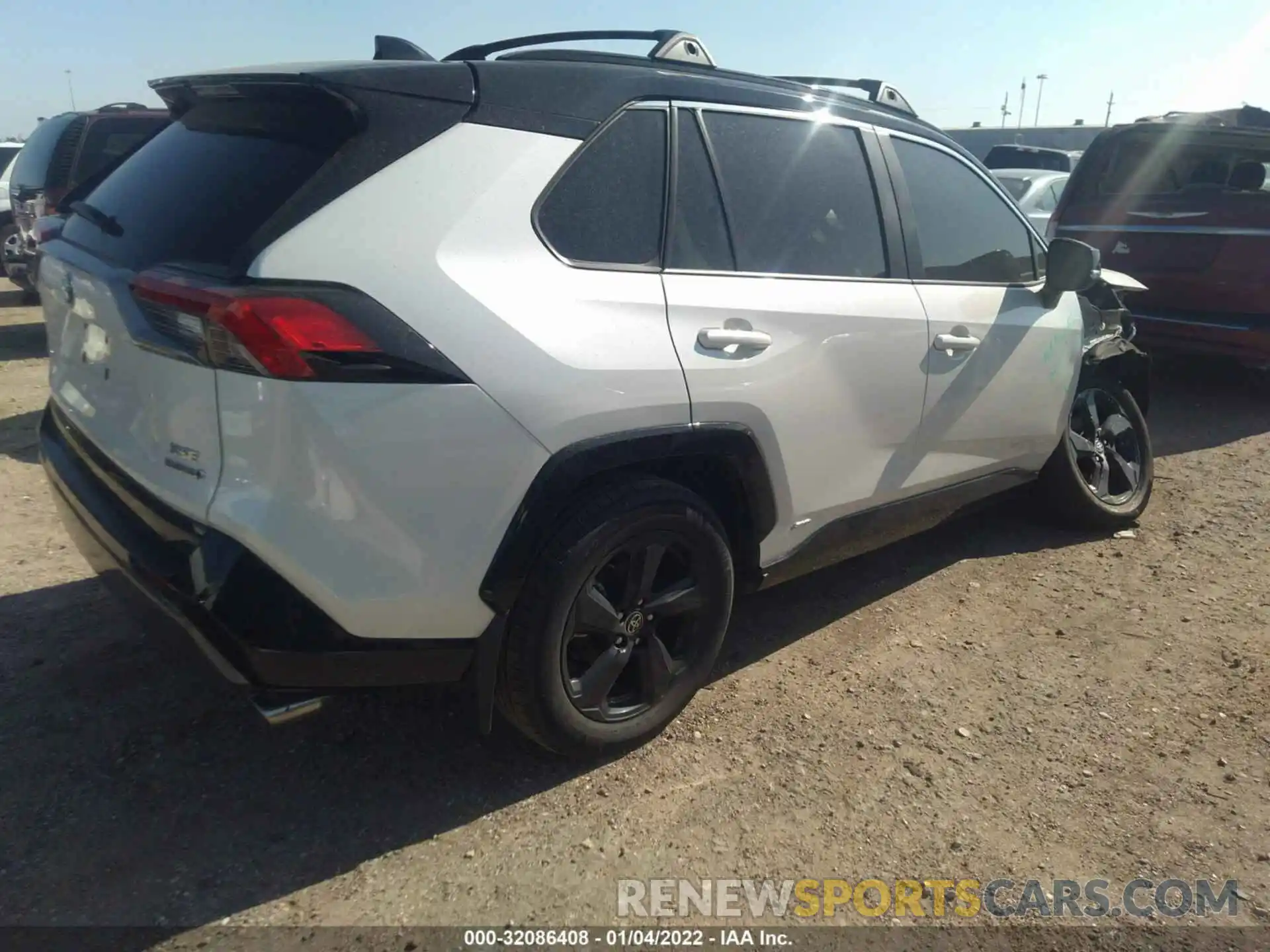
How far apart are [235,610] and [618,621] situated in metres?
0.99

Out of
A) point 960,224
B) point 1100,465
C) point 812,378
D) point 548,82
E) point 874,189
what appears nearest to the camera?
point 548,82

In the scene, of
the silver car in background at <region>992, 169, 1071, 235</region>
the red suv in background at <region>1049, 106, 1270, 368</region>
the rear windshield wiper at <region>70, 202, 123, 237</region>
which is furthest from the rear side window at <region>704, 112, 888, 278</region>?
the silver car in background at <region>992, 169, 1071, 235</region>

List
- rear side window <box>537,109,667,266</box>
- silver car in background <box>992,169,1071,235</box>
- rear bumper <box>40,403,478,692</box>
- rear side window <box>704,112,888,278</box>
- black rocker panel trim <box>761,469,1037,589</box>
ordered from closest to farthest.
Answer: rear bumper <box>40,403,478,692</box>, rear side window <box>537,109,667,266</box>, rear side window <box>704,112,888,278</box>, black rocker panel trim <box>761,469,1037,589</box>, silver car in background <box>992,169,1071,235</box>

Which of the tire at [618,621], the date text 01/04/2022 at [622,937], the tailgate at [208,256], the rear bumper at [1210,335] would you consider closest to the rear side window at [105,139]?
the tailgate at [208,256]

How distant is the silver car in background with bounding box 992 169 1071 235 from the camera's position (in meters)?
10.7

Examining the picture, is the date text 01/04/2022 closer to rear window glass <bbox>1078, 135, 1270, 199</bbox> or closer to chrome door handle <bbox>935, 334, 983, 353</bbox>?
chrome door handle <bbox>935, 334, 983, 353</bbox>

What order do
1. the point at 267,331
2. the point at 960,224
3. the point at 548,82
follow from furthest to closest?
the point at 960,224
the point at 548,82
the point at 267,331

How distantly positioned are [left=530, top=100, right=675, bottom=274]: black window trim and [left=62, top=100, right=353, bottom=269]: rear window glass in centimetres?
47

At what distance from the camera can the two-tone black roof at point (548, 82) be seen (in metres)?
2.34

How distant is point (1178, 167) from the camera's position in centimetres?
698

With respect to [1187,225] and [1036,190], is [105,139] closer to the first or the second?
[1187,225]

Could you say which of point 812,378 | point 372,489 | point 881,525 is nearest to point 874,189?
point 812,378

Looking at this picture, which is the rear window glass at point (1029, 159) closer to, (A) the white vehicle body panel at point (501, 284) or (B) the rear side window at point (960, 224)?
(B) the rear side window at point (960, 224)

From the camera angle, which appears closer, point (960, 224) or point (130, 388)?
point (130, 388)
